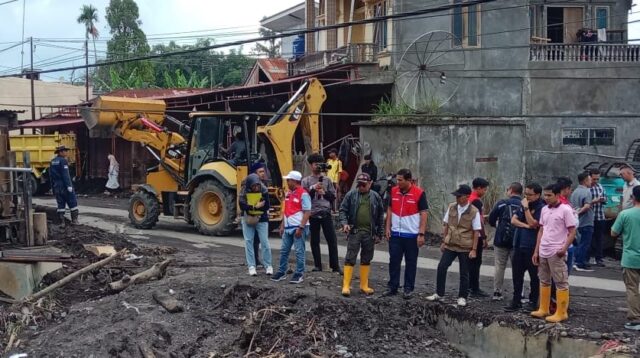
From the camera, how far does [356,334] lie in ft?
27.9

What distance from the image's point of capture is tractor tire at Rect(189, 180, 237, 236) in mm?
14500

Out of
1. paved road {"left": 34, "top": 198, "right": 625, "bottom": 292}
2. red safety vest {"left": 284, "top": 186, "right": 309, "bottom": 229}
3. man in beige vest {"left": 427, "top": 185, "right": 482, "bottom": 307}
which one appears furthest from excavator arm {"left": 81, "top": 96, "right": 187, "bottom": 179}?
man in beige vest {"left": 427, "top": 185, "right": 482, "bottom": 307}

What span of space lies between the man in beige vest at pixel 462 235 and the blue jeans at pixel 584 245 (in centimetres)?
372

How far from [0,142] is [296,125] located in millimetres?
5894

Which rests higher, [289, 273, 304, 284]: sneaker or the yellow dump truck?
the yellow dump truck

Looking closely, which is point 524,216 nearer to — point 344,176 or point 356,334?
point 356,334

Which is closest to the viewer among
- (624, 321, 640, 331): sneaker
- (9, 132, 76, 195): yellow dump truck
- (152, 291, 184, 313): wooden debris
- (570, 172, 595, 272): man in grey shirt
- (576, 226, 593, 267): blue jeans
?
(624, 321, 640, 331): sneaker

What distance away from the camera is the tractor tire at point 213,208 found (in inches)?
571

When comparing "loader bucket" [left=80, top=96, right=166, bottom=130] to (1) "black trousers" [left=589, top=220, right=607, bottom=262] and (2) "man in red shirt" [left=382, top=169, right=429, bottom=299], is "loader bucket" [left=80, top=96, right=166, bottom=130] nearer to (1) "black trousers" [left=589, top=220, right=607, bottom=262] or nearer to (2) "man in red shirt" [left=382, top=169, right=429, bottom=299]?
(2) "man in red shirt" [left=382, top=169, right=429, bottom=299]

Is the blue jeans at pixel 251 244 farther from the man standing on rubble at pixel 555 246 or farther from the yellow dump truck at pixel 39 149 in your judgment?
the yellow dump truck at pixel 39 149

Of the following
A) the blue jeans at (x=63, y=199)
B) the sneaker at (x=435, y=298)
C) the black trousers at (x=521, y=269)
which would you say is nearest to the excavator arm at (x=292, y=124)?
the blue jeans at (x=63, y=199)

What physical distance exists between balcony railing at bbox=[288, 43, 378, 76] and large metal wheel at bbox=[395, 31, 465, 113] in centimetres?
119

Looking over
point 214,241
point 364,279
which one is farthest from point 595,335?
point 214,241

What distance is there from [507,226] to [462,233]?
65cm
